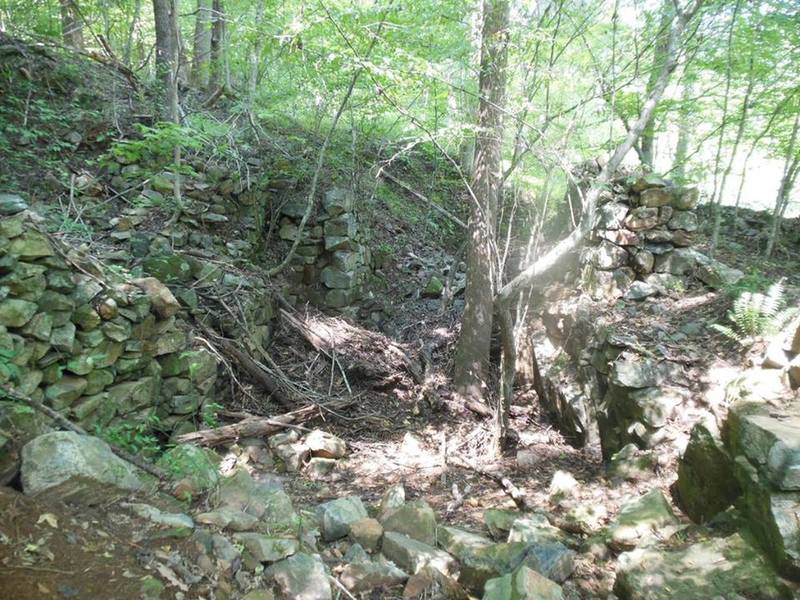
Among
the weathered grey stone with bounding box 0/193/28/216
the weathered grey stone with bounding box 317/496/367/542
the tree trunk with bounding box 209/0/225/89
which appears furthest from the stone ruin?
the weathered grey stone with bounding box 317/496/367/542

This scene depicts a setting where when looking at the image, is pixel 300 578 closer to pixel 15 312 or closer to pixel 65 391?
pixel 65 391

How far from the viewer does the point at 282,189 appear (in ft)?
26.1

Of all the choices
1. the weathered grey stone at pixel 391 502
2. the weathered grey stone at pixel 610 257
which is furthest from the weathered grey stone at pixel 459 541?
the weathered grey stone at pixel 610 257

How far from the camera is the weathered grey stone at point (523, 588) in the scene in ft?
8.53

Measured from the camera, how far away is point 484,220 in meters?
6.14

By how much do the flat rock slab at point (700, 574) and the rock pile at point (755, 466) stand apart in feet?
0.38

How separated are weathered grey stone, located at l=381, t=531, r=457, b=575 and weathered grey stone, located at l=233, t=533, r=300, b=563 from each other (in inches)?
32.5

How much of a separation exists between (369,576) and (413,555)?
0.42 metres

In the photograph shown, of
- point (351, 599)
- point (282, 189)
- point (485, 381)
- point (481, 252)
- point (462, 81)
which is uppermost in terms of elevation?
point (462, 81)

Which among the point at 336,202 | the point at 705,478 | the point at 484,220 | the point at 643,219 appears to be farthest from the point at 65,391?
the point at 643,219

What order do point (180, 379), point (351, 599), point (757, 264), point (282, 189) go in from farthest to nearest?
point (282, 189) → point (757, 264) → point (180, 379) → point (351, 599)

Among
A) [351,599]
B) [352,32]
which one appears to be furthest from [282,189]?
[351,599]

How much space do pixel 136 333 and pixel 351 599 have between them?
118 inches

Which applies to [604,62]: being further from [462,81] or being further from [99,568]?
[99,568]
